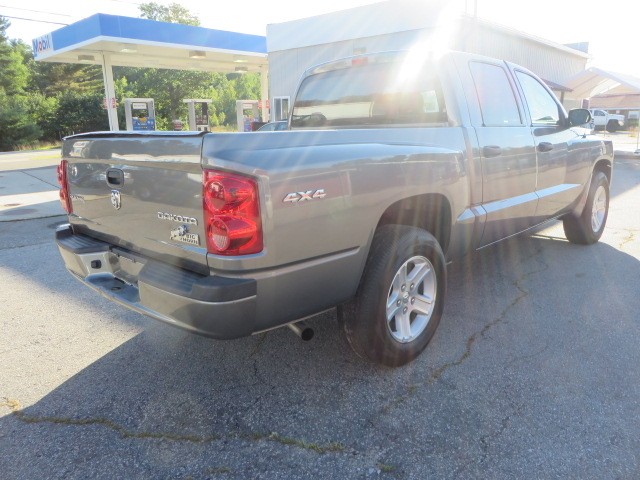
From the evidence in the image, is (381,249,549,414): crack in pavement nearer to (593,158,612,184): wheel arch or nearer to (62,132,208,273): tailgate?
(62,132,208,273): tailgate

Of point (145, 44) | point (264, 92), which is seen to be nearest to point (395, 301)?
point (145, 44)

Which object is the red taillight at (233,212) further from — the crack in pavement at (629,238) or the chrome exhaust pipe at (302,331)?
the crack in pavement at (629,238)

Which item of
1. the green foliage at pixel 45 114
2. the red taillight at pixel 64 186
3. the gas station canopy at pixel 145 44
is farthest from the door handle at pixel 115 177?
the green foliage at pixel 45 114

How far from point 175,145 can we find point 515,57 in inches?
932

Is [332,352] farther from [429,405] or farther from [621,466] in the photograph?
[621,466]

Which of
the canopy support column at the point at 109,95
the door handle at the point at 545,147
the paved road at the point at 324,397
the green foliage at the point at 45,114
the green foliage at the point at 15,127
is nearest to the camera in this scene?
the paved road at the point at 324,397

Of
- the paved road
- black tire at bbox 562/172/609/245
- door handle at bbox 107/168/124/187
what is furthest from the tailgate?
black tire at bbox 562/172/609/245

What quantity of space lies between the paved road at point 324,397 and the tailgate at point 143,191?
2.78 ft

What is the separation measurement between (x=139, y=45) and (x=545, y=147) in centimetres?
1823

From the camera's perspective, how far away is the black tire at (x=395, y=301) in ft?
8.77

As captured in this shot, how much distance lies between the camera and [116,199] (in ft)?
8.91

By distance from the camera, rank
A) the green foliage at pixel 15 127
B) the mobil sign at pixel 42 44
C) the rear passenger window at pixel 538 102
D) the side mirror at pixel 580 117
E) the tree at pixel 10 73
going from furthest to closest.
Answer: the tree at pixel 10 73
the green foliage at pixel 15 127
the mobil sign at pixel 42 44
the side mirror at pixel 580 117
the rear passenger window at pixel 538 102

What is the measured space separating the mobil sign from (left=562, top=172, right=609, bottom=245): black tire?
69.3ft

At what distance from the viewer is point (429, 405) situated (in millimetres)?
2627
